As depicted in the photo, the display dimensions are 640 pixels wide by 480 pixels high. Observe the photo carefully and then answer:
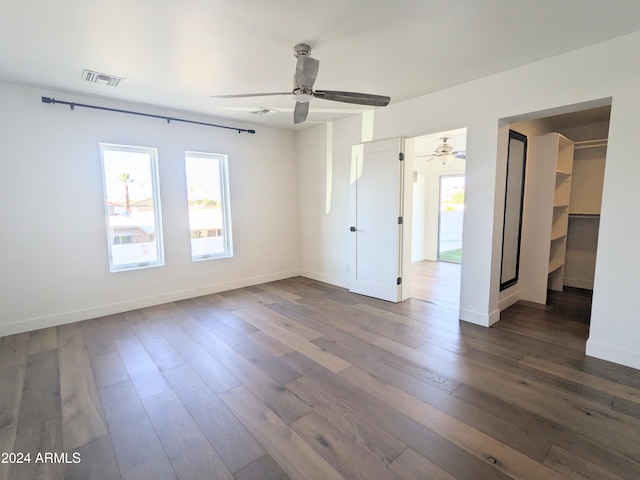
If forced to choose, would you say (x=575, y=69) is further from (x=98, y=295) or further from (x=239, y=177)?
(x=98, y=295)

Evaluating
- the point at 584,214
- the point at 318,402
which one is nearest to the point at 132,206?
the point at 318,402

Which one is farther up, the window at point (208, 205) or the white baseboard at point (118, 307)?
the window at point (208, 205)

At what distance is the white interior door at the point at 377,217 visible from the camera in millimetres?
3965

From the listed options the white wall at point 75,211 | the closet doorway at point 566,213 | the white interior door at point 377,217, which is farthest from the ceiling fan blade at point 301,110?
the closet doorway at point 566,213

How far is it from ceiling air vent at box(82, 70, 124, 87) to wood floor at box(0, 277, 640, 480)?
2.69m

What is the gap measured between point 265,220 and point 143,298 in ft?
7.23

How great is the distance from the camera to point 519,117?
293cm

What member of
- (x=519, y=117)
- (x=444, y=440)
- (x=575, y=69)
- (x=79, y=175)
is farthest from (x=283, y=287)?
(x=575, y=69)

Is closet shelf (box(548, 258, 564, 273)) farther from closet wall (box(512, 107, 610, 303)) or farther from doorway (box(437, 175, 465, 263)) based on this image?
doorway (box(437, 175, 465, 263))

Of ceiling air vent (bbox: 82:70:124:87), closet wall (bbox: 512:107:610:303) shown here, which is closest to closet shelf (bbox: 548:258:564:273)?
closet wall (bbox: 512:107:610:303)

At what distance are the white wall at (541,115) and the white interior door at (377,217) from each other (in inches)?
15.7

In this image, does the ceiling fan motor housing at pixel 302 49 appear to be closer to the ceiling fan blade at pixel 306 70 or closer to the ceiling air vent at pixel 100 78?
the ceiling fan blade at pixel 306 70

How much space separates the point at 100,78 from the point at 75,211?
5.08 feet

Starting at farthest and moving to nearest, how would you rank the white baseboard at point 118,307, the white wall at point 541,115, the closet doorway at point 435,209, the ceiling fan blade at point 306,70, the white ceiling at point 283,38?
1. the closet doorway at point 435,209
2. the white baseboard at point 118,307
3. the white wall at point 541,115
4. the ceiling fan blade at point 306,70
5. the white ceiling at point 283,38
